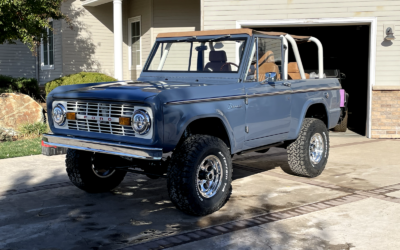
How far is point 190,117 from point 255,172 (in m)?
2.88

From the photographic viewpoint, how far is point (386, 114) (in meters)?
11.2

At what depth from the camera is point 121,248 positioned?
4121 mm

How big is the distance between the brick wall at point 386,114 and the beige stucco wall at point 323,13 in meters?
0.28

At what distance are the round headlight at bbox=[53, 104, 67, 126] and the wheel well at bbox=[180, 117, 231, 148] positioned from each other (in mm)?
1394

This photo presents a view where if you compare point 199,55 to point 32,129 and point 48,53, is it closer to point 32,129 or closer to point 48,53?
point 32,129

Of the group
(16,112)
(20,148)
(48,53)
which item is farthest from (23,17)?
(48,53)

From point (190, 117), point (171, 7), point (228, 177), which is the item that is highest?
point (171, 7)

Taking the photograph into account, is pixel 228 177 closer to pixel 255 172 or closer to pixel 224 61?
pixel 224 61

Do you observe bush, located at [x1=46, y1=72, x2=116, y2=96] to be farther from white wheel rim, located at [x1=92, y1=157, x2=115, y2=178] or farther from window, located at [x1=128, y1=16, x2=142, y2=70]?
white wheel rim, located at [x1=92, y1=157, x2=115, y2=178]

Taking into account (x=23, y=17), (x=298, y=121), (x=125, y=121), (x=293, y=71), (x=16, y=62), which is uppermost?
(x=23, y=17)

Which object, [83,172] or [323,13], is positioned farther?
[323,13]

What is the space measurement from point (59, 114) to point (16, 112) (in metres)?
6.94

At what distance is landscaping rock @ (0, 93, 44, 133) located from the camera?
11.6 m

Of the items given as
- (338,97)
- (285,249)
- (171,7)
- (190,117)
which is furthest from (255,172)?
(171,7)
